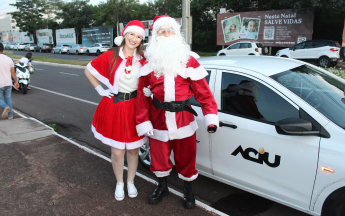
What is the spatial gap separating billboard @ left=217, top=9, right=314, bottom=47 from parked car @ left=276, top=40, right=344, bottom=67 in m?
4.16

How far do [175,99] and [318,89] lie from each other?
144 cm

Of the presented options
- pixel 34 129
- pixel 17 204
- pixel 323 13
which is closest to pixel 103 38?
pixel 323 13

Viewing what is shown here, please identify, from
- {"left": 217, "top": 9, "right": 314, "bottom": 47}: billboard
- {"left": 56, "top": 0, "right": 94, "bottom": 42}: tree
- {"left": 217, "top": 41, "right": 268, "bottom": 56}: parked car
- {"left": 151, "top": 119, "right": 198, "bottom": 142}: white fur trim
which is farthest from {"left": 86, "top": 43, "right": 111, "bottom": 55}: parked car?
{"left": 151, "top": 119, "right": 198, "bottom": 142}: white fur trim

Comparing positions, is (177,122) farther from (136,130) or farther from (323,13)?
(323,13)

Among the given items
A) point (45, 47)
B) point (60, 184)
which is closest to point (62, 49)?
point (45, 47)

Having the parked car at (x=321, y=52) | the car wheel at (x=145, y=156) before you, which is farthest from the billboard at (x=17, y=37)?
the car wheel at (x=145, y=156)

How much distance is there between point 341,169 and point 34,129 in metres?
5.06

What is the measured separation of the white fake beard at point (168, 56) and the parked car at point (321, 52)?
1602 centimetres

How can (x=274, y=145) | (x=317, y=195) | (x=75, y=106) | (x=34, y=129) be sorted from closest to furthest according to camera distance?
(x=317, y=195) < (x=274, y=145) < (x=34, y=129) < (x=75, y=106)

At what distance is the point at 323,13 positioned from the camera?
22.9 m

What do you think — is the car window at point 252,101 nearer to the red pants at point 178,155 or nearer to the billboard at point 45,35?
the red pants at point 178,155

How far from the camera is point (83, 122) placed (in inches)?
250

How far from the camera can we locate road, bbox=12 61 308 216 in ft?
9.80

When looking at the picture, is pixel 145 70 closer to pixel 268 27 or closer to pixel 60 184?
pixel 60 184
